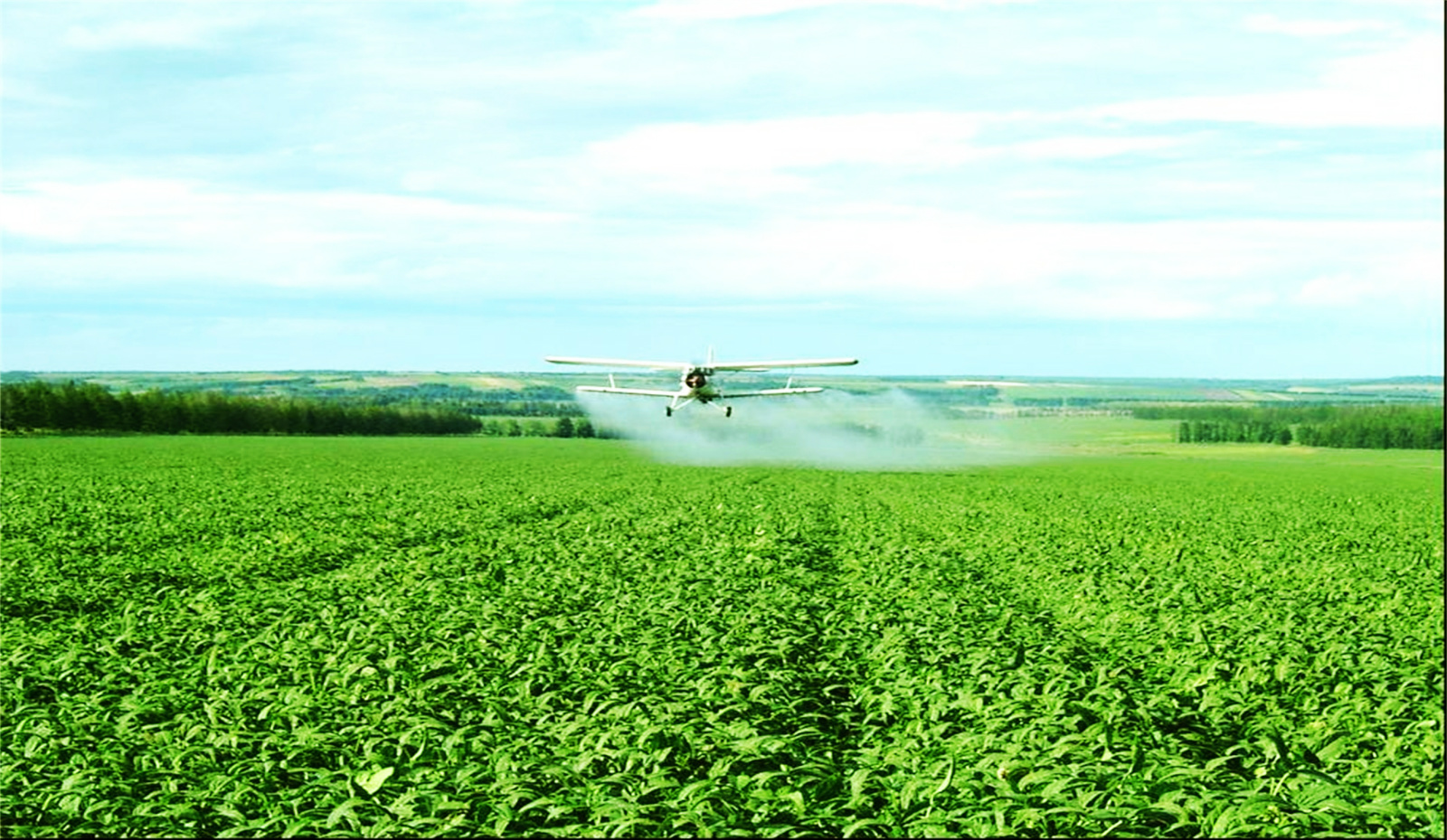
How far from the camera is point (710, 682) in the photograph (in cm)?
1317

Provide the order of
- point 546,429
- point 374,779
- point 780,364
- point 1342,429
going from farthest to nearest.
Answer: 1. point 546,429
2. point 1342,429
3. point 780,364
4. point 374,779

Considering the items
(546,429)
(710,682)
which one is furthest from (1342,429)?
(710,682)

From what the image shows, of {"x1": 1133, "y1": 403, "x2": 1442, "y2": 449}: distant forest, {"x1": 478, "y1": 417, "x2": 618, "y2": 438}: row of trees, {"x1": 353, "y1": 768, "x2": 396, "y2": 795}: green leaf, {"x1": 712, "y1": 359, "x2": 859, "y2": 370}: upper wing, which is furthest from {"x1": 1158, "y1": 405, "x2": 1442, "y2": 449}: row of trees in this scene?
{"x1": 353, "y1": 768, "x2": 396, "y2": 795}: green leaf

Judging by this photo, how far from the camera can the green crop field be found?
31.2 ft

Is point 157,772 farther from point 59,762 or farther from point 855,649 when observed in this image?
point 855,649

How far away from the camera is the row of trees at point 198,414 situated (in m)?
119

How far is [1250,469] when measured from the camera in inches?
3755

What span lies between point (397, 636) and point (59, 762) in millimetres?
5179

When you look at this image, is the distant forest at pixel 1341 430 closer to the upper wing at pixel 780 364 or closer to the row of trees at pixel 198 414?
the row of trees at pixel 198 414

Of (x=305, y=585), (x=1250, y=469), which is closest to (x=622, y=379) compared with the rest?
(x=1250, y=469)

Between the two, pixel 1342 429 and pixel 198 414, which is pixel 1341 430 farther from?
pixel 198 414

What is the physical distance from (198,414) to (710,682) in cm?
13335

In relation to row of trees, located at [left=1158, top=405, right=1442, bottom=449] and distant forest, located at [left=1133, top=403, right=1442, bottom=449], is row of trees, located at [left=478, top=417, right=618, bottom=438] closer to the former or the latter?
distant forest, located at [left=1133, top=403, right=1442, bottom=449]

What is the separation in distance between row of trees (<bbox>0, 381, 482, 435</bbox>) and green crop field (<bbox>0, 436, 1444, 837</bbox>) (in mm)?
96693
